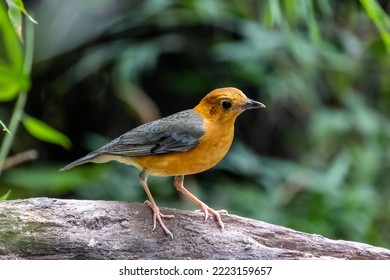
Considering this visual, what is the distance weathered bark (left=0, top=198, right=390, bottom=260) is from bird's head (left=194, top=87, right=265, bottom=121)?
0.59 m

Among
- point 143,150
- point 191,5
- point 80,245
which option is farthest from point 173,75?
point 80,245

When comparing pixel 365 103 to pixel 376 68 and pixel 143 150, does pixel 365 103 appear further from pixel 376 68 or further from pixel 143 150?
pixel 143 150

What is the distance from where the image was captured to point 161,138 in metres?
3.78

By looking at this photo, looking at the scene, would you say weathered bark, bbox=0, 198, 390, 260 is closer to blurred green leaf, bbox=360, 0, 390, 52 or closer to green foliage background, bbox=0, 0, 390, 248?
blurred green leaf, bbox=360, 0, 390, 52

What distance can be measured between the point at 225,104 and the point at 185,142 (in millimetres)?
303

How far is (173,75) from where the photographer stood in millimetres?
7188

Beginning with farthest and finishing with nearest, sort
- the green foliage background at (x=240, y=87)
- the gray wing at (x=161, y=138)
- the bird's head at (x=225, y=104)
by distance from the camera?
the green foliage background at (x=240, y=87), the gray wing at (x=161, y=138), the bird's head at (x=225, y=104)

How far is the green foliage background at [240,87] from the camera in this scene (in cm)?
626

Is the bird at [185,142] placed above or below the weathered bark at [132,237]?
above

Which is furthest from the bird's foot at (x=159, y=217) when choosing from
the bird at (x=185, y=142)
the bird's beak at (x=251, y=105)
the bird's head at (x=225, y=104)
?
the bird's beak at (x=251, y=105)

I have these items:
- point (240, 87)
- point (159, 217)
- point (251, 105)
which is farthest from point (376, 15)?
point (240, 87)

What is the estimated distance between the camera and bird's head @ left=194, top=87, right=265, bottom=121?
11.8 feet

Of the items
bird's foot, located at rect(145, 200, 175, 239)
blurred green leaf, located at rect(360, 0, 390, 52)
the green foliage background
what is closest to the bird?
bird's foot, located at rect(145, 200, 175, 239)

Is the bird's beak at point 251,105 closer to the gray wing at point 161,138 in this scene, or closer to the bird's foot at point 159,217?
the gray wing at point 161,138
